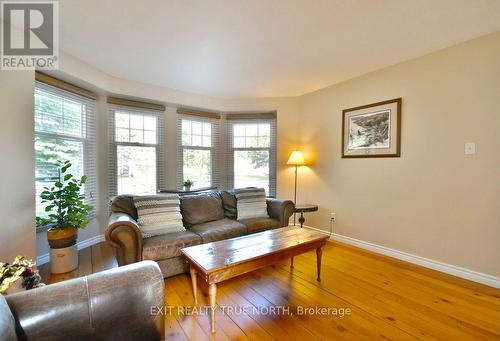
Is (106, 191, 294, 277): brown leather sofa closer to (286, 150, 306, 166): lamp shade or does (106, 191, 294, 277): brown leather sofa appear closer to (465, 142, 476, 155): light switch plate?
(286, 150, 306, 166): lamp shade

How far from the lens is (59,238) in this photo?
231cm

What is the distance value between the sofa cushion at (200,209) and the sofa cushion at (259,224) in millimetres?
356

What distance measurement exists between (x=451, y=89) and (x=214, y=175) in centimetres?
348

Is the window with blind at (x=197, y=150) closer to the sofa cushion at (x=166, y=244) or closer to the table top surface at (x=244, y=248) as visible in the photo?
the sofa cushion at (x=166, y=244)

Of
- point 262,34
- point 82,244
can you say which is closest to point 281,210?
point 262,34

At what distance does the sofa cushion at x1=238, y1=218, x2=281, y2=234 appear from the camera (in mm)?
2750

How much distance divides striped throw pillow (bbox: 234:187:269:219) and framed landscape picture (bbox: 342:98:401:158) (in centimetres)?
140

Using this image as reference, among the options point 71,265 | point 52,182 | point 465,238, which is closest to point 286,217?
Result: point 465,238

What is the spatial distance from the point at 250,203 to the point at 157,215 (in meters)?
1.23

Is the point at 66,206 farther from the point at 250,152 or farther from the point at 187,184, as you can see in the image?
the point at 250,152

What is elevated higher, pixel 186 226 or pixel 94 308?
pixel 94 308

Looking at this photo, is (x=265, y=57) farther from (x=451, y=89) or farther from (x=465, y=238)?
(x=465, y=238)

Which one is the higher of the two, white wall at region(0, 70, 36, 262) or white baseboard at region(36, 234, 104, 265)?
white wall at region(0, 70, 36, 262)

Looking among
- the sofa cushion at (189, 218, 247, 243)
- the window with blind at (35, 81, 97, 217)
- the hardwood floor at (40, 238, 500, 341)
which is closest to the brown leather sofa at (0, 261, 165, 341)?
the hardwood floor at (40, 238, 500, 341)
